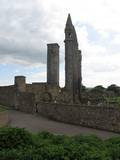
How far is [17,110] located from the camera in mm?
35062

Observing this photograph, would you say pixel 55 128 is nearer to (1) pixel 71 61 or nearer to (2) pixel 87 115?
(2) pixel 87 115

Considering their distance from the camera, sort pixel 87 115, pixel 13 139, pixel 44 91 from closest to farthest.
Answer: pixel 13 139, pixel 87 115, pixel 44 91

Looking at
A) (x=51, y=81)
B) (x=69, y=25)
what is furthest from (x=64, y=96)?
(x=69, y=25)

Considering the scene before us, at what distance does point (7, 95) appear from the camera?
37094 mm

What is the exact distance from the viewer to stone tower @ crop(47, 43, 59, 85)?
45.4 m

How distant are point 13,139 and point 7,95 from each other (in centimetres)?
2616

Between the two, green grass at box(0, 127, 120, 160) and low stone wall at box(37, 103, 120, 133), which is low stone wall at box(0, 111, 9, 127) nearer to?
low stone wall at box(37, 103, 120, 133)

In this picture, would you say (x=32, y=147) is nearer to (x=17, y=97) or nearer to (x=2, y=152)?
(x=2, y=152)

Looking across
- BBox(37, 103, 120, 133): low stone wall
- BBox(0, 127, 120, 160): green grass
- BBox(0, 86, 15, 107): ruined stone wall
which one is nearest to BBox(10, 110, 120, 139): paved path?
BBox(37, 103, 120, 133): low stone wall

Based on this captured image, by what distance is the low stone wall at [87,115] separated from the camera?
77.1ft

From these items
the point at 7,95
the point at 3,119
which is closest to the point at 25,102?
the point at 7,95

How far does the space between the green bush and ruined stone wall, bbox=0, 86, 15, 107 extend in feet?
81.3

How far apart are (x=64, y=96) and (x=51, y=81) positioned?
426 cm

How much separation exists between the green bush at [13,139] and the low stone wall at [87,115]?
12349mm
